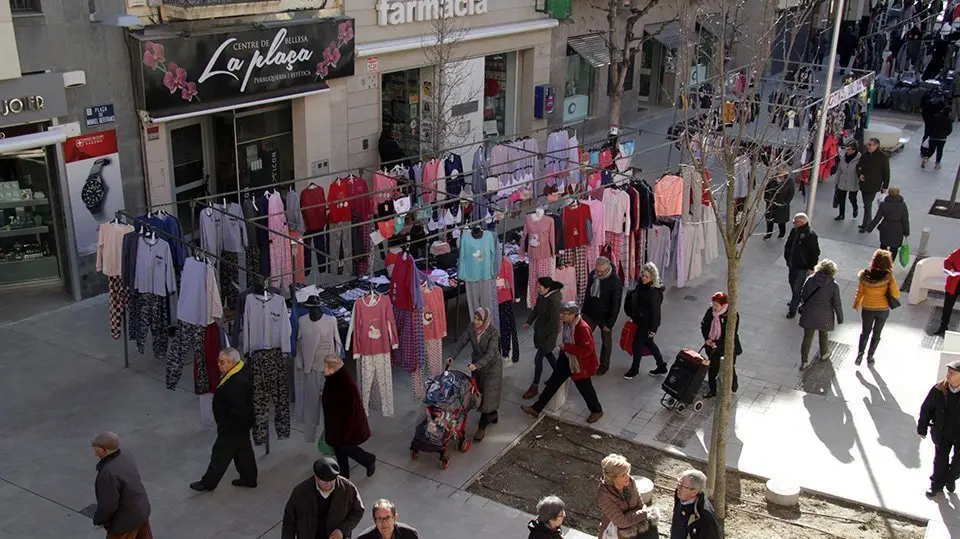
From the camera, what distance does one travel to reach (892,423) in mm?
12102

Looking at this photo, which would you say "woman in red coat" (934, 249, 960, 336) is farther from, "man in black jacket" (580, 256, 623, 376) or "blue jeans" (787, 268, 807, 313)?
"man in black jacket" (580, 256, 623, 376)

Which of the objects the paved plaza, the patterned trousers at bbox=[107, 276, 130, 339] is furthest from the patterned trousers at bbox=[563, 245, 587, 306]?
the patterned trousers at bbox=[107, 276, 130, 339]

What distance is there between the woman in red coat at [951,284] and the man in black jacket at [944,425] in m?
4.15

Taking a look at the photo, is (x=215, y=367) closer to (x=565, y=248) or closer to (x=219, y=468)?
(x=219, y=468)

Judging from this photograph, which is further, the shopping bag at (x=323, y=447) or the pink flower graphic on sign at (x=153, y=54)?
the pink flower graphic on sign at (x=153, y=54)

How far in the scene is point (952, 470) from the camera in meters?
10.5

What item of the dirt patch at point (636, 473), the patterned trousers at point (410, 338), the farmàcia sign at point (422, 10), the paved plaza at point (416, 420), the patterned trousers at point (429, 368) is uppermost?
the farmàcia sign at point (422, 10)

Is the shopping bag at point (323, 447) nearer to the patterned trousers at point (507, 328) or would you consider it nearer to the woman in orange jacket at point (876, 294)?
the patterned trousers at point (507, 328)

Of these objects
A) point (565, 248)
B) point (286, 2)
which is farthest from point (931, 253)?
point (286, 2)

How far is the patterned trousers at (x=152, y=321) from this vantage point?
39.3 feet

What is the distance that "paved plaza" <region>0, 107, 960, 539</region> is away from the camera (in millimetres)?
9922

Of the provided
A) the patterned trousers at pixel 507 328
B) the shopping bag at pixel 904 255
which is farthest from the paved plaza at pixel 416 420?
the shopping bag at pixel 904 255

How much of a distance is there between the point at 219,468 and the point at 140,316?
9.68 feet

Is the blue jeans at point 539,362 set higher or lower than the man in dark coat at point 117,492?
lower
